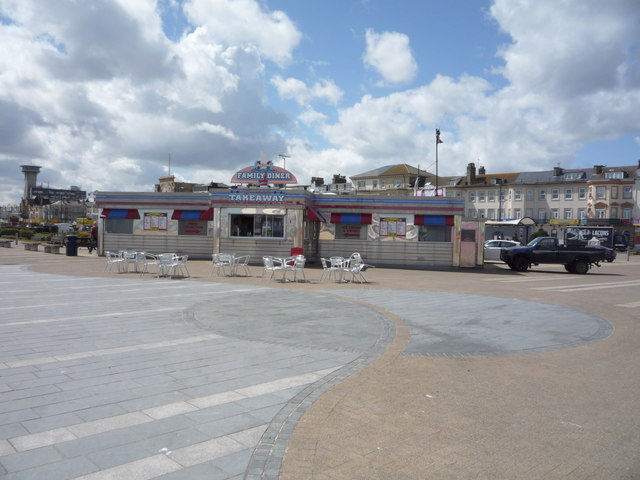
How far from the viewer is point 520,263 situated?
26.1 metres

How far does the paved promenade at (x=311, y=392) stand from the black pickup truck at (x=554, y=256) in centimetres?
Answer: 1501

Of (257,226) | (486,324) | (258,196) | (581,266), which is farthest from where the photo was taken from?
(581,266)

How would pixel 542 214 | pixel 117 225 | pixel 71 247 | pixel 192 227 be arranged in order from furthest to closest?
pixel 542 214, pixel 117 225, pixel 71 247, pixel 192 227

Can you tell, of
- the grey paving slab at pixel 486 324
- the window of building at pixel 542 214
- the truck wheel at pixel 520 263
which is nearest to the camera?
the grey paving slab at pixel 486 324

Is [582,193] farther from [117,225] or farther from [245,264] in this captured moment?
[245,264]

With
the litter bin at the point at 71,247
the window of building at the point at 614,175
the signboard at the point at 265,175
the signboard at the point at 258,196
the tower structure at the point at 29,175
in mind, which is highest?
the tower structure at the point at 29,175

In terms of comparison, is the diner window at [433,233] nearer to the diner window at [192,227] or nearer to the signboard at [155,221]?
the diner window at [192,227]

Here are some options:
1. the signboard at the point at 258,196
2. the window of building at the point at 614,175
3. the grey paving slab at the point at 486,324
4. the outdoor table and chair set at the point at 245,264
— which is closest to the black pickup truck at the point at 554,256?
the outdoor table and chair set at the point at 245,264

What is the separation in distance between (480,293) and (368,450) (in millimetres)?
11786

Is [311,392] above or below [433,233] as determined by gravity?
below

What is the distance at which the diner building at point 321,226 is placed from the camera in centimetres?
2450

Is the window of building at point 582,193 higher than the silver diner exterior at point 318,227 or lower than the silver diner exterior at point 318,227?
higher

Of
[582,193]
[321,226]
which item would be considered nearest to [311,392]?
[321,226]

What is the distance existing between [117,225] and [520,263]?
72.4ft
